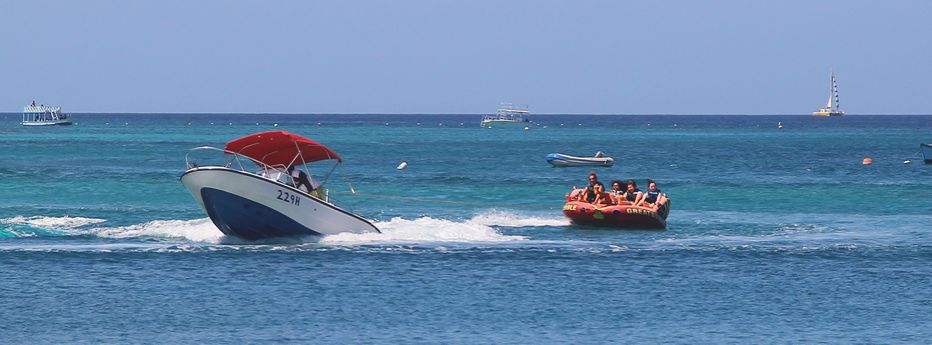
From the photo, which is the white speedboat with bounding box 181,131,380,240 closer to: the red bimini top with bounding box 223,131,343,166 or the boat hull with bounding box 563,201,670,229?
the red bimini top with bounding box 223,131,343,166

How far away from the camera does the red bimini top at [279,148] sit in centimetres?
3469

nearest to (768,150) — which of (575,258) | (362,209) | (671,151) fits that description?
(671,151)

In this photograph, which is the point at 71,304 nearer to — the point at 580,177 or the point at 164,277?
the point at 164,277

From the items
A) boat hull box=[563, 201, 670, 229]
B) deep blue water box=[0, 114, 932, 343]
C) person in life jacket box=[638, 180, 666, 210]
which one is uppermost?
person in life jacket box=[638, 180, 666, 210]

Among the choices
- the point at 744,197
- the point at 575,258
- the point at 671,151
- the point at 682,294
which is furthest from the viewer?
the point at 671,151

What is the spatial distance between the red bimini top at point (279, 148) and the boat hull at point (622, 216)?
842cm

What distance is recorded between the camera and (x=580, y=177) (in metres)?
73.6

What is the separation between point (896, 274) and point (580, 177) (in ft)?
143

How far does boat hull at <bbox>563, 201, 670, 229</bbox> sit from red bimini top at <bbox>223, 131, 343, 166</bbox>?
8423mm

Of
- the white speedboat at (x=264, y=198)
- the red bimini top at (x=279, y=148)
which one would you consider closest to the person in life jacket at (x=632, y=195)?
the white speedboat at (x=264, y=198)

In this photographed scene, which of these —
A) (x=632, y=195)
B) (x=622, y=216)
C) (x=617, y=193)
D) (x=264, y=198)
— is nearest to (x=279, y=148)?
(x=264, y=198)

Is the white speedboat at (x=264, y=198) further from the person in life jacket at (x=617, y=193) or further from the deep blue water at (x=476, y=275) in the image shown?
the person in life jacket at (x=617, y=193)

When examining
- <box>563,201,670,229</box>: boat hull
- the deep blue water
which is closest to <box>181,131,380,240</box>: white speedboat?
the deep blue water

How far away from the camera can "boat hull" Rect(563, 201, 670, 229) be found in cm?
3981
